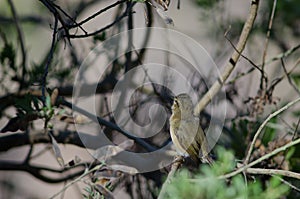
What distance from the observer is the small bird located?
6.19 ft

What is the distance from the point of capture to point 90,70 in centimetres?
254

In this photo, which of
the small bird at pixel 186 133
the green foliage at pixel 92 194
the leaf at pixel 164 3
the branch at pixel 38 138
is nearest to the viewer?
the leaf at pixel 164 3

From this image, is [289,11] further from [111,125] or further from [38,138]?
[38,138]

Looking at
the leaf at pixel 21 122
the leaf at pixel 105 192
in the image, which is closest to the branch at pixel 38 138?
the leaf at pixel 21 122

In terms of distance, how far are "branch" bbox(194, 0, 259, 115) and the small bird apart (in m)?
0.11

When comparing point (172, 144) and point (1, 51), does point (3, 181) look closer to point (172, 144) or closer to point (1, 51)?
point (1, 51)

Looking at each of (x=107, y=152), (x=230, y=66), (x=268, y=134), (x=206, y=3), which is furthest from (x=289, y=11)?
(x=107, y=152)

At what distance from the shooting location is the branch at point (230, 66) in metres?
1.96

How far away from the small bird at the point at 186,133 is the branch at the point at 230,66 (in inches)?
4.3

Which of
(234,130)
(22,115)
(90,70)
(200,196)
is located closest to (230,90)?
(234,130)

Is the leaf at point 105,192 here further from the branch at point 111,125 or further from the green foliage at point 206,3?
the green foliage at point 206,3

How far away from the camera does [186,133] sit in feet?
6.30

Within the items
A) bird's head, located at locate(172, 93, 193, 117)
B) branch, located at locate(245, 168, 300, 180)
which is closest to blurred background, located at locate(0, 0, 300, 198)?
bird's head, located at locate(172, 93, 193, 117)

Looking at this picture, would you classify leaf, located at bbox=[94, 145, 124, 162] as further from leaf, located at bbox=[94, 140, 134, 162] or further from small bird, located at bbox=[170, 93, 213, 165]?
small bird, located at bbox=[170, 93, 213, 165]
